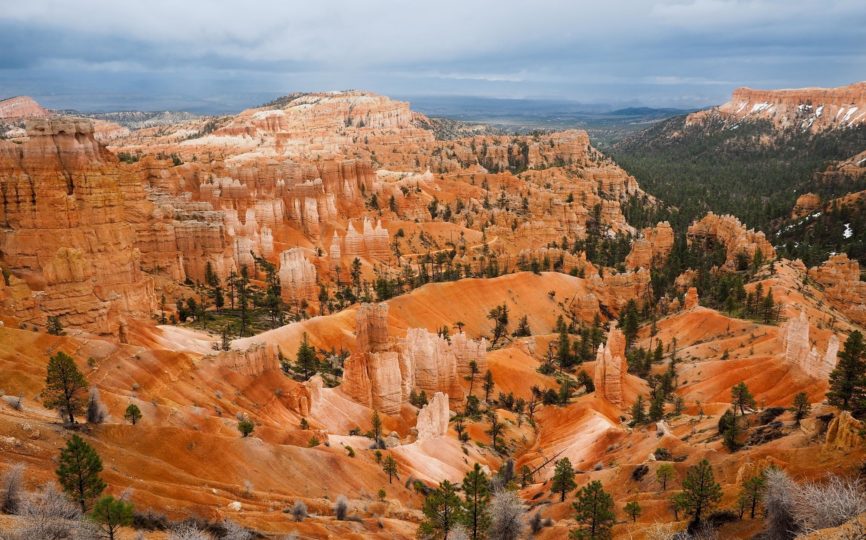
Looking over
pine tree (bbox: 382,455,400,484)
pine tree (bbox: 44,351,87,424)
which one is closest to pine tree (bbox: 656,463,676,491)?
pine tree (bbox: 382,455,400,484)

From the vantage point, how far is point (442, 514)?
20.9 metres

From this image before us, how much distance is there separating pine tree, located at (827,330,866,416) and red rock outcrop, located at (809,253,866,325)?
44.4 meters

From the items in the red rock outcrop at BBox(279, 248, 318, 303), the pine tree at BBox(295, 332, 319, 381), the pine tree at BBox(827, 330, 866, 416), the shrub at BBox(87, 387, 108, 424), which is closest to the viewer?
the shrub at BBox(87, 387, 108, 424)

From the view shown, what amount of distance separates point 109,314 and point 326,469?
15.6 metres

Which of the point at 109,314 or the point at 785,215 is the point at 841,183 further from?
the point at 109,314

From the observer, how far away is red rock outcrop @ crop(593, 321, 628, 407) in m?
47.8

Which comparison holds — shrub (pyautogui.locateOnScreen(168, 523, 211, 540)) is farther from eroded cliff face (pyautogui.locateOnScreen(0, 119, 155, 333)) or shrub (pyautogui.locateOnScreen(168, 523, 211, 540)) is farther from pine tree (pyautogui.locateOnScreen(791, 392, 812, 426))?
pine tree (pyautogui.locateOnScreen(791, 392, 812, 426))

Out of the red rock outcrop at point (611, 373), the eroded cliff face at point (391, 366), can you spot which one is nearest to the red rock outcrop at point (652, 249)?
the red rock outcrop at point (611, 373)

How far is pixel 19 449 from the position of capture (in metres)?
17.0

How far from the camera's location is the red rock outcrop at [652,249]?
88875mm

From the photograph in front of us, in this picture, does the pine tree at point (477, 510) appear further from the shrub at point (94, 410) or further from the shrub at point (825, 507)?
the shrub at point (94, 410)

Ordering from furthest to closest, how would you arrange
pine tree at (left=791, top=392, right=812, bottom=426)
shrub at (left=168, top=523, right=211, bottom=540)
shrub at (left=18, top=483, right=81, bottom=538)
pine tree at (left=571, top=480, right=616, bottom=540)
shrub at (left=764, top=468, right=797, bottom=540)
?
pine tree at (left=791, top=392, right=812, bottom=426)
pine tree at (left=571, top=480, right=616, bottom=540)
shrub at (left=764, top=468, right=797, bottom=540)
shrub at (left=168, top=523, right=211, bottom=540)
shrub at (left=18, top=483, right=81, bottom=538)

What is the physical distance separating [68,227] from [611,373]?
124 ft

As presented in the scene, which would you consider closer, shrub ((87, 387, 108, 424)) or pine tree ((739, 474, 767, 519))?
pine tree ((739, 474, 767, 519))
